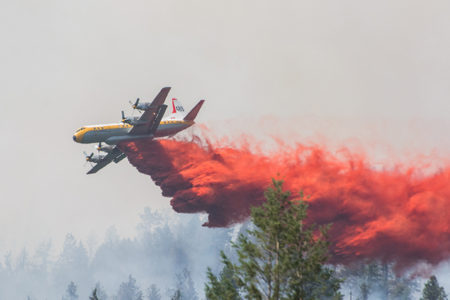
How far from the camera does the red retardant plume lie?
68.3 m

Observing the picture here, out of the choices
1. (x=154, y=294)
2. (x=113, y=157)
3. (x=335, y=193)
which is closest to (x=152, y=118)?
(x=113, y=157)

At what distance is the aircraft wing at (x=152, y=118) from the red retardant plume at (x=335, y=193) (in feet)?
11.7

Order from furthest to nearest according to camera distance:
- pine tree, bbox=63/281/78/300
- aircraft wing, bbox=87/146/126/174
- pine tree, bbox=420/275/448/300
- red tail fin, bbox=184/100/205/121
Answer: pine tree, bbox=63/281/78/300 → pine tree, bbox=420/275/448/300 → aircraft wing, bbox=87/146/126/174 → red tail fin, bbox=184/100/205/121

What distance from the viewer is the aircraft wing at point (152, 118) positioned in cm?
7869

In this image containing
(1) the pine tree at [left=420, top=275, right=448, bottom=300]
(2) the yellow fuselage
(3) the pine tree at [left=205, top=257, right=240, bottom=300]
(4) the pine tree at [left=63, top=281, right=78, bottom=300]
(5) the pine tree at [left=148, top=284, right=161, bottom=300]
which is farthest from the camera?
(4) the pine tree at [left=63, top=281, right=78, bottom=300]

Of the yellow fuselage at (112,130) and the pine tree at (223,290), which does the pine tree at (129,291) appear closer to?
the yellow fuselage at (112,130)

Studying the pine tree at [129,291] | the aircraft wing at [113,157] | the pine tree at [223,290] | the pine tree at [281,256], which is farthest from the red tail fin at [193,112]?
the pine tree at [129,291]

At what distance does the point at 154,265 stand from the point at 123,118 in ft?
299

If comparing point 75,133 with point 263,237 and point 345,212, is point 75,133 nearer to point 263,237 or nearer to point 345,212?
point 345,212

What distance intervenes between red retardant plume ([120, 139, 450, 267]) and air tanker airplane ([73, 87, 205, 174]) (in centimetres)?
362

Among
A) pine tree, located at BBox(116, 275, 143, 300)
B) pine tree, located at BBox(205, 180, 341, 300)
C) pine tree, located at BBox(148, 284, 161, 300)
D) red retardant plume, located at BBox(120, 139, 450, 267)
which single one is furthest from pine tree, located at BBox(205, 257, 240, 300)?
pine tree, located at BBox(116, 275, 143, 300)

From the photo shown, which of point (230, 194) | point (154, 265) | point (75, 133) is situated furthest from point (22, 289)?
point (230, 194)

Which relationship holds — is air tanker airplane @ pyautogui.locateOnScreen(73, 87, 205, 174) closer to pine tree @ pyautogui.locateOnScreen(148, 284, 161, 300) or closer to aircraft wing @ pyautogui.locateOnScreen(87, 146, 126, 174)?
aircraft wing @ pyautogui.locateOnScreen(87, 146, 126, 174)

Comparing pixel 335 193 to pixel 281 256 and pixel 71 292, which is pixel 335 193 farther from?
pixel 71 292
